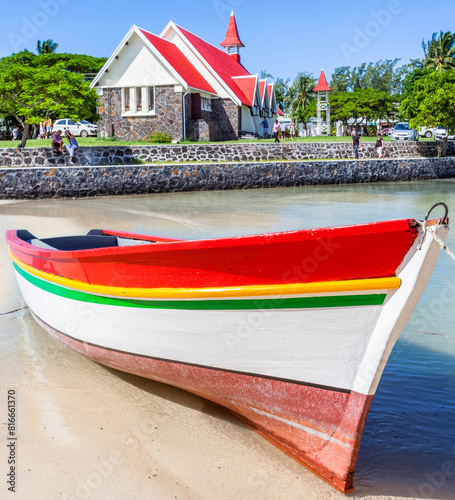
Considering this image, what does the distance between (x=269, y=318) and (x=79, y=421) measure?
163 cm

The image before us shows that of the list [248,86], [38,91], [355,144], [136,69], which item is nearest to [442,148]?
[355,144]

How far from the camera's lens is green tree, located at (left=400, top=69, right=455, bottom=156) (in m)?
26.6

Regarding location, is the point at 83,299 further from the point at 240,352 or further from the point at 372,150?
the point at 372,150

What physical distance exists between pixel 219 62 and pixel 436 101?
1481 cm

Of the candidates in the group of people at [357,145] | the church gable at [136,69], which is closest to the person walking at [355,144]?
the group of people at [357,145]

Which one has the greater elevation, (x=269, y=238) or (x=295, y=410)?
(x=269, y=238)

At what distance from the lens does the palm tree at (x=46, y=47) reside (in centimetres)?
5769

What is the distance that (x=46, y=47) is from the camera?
190 feet

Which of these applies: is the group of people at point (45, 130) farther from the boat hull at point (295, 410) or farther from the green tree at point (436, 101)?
the boat hull at point (295, 410)

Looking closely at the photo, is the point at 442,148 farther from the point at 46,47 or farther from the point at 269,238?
the point at 46,47

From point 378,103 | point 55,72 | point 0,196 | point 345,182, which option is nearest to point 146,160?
point 55,72

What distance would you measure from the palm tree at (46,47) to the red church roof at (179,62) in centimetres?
3329

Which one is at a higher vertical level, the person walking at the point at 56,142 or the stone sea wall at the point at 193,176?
the person walking at the point at 56,142

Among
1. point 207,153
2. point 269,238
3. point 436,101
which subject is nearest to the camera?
point 269,238
